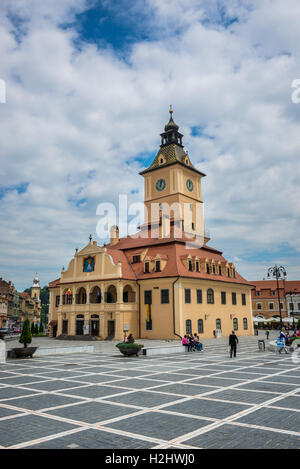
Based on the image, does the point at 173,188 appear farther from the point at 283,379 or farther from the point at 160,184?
the point at 283,379

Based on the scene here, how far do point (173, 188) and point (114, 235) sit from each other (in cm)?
1185

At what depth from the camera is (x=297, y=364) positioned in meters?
21.5

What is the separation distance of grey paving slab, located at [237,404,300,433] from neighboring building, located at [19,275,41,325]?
121223 millimetres

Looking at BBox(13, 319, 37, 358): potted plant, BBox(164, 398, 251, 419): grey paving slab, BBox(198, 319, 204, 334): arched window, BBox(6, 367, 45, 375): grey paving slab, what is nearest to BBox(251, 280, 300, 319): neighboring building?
BBox(198, 319, 204, 334): arched window

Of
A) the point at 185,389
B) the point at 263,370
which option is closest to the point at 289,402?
the point at 185,389

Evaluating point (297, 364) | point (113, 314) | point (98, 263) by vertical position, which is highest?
point (98, 263)

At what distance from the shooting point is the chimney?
57.2m

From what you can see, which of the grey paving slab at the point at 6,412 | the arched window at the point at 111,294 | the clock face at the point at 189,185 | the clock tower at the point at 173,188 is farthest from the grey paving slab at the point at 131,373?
the clock face at the point at 189,185

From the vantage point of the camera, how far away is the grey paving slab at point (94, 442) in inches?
295

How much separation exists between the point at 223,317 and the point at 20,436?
4356 centimetres

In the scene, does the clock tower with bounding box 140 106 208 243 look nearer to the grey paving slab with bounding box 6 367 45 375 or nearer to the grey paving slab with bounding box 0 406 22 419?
the grey paving slab with bounding box 6 367 45 375

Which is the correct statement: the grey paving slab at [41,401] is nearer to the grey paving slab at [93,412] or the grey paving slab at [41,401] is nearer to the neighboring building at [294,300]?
the grey paving slab at [93,412]
